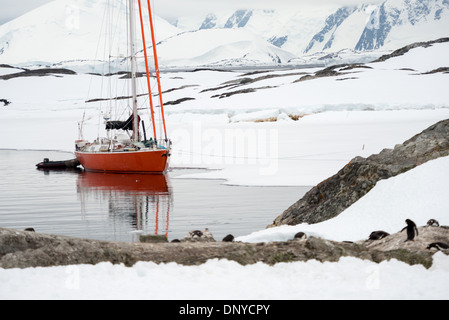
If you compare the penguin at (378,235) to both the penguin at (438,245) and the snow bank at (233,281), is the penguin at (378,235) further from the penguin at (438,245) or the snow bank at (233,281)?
the snow bank at (233,281)

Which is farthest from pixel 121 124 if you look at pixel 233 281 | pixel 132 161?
pixel 233 281

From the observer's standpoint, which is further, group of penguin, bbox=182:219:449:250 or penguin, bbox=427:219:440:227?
penguin, bbox=427:219:440:227

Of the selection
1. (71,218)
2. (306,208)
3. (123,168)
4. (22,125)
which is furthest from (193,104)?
(306,208)

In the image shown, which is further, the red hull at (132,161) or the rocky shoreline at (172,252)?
the red hull at (132,161)

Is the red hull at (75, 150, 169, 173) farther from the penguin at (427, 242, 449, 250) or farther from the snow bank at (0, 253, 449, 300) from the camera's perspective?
the snow bank at (0, 253, 449, 300)

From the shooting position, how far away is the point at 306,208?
45.5ft

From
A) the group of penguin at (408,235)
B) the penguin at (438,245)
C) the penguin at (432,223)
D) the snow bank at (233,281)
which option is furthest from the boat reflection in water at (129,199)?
the penguin at (438,245)

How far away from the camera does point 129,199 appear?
23531 millimetres

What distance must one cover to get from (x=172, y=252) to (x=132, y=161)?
79.6ft

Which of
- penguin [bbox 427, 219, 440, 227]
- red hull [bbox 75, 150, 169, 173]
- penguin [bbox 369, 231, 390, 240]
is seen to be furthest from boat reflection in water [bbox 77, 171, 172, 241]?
penguin [bbox 427, 219, 440, 227]

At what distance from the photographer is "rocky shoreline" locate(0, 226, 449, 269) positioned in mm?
8134

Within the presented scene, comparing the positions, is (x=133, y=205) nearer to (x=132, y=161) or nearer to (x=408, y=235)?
(x=132, y=161)

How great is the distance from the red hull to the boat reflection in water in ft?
1.19

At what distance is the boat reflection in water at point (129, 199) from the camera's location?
17422 mm
